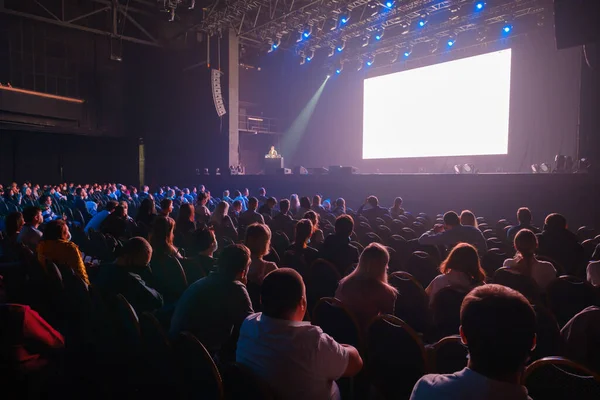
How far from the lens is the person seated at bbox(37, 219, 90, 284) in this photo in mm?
3838

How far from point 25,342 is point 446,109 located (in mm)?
16967

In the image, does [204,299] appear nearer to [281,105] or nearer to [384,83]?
[384,83]

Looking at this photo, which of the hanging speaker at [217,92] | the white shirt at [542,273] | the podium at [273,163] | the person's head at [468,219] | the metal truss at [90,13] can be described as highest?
the metal truss at [90,13]

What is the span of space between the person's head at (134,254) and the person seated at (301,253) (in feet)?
5.00

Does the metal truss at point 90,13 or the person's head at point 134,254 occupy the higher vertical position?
the metal truss at point 90,13

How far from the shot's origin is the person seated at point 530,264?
3502 millimetres

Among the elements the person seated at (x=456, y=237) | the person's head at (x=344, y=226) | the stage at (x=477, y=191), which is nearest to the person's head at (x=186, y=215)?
the person's head at (x=344, y=226)

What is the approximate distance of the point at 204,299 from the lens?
2471mm

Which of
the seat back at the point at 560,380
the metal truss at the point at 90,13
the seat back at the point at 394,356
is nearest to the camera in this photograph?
the seat back at the point at 560,380

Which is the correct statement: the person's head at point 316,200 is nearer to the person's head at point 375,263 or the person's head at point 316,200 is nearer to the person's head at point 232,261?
the person's head at point 375,263

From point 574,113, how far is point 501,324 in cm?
1664

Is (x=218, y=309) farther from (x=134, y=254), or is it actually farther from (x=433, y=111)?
(x=433, y=111)

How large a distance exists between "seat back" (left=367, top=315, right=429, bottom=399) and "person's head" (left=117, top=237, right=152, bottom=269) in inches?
77.6

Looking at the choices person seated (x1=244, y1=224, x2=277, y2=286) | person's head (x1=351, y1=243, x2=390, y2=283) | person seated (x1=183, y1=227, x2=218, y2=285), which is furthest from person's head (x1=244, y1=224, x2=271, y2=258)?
person's head (x1=351, y1=243, x2=390, y2=283)
